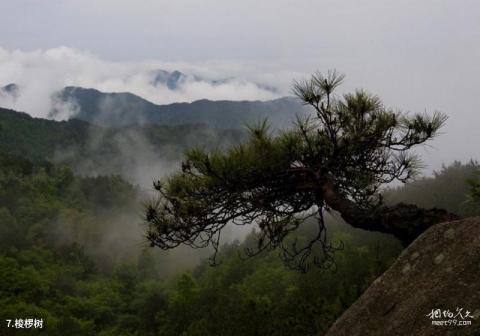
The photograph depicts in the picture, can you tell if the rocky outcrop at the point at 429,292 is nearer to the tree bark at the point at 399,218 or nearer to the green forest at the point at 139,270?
the tree bark at the point at 399,218

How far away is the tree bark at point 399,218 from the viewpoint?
4766 millimetres

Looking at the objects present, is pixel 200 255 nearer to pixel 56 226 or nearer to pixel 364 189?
pixel 56 226

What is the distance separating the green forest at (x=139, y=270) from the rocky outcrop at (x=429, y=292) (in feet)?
5.94

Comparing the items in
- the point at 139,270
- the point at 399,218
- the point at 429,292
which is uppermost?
the point at 139,270

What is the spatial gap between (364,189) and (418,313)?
161 cm

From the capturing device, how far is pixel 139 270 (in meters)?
85.5

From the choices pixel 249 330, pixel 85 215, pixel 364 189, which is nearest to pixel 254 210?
pixel 364 189

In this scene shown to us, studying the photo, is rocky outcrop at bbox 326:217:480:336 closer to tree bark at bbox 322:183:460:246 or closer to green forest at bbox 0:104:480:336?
tree bark at bbox 322:183:460:246

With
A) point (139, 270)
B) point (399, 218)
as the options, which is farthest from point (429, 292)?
point (139, 270)

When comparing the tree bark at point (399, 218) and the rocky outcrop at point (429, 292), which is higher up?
the tree bark at point (399, 218)

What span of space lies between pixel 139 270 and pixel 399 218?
84.9m

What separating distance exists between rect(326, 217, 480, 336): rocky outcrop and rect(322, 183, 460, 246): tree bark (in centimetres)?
14

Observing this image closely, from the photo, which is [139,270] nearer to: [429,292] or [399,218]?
[399,218]

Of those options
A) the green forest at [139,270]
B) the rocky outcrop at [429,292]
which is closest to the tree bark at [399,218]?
the rocky outcrop at [429,292]
